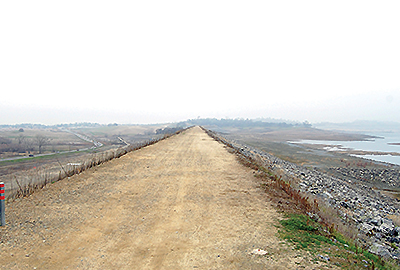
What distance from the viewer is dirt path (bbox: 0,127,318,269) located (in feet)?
13.3

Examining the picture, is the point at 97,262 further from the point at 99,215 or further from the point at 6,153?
the point at 6,153

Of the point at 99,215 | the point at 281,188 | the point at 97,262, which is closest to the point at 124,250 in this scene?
the point at 97,262

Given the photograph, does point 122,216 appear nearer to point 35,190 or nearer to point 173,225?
point 173,225

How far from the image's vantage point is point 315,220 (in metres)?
6.08

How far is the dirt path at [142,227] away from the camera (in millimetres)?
4066

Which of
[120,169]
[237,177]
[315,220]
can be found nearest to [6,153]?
[120,169]

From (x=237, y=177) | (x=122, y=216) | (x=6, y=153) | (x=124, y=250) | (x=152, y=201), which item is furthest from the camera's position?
(x=6, y=153)

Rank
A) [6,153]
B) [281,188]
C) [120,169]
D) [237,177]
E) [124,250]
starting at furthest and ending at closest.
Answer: [6,153], [120,169], [237,177], [281,188], [124,250]

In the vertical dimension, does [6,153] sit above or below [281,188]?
below

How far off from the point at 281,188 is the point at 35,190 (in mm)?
8314

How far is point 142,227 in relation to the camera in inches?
212

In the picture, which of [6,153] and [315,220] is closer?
[315,220]

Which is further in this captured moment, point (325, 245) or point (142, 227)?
point (142, 227)

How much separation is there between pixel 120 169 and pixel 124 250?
749cm
